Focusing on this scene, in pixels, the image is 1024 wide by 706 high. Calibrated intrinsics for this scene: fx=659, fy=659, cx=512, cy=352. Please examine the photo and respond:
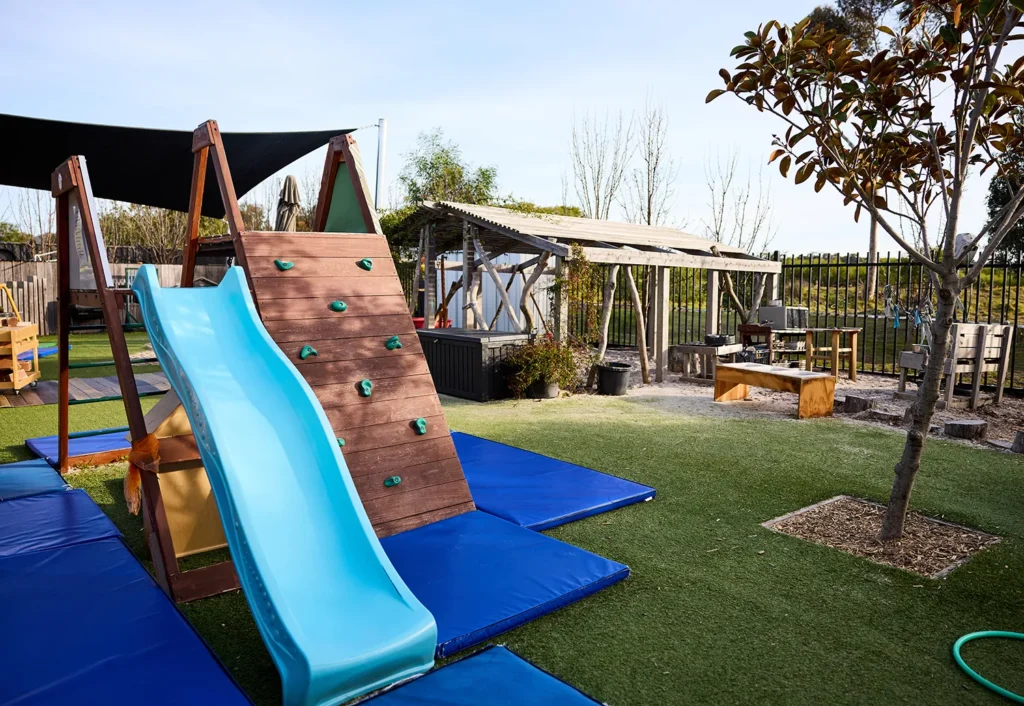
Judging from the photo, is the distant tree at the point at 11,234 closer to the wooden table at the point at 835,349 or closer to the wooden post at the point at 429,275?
the wooden post at the point at 429,275

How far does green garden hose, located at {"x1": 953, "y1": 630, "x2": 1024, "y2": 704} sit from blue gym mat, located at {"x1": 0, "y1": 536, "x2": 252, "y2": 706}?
2.81 meters

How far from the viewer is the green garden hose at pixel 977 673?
8.29 feet

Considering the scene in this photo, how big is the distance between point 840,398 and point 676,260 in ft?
10.8

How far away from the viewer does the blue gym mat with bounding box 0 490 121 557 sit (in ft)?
12.3

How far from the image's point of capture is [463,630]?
9.36 ft

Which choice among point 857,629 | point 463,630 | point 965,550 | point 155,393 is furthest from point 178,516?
point 155,393

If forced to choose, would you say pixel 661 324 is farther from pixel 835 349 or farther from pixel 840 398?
pixel 840 398

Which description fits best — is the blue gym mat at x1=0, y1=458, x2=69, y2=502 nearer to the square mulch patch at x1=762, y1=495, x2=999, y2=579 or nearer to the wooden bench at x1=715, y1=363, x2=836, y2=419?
the square mulch patch at x1=762, y1=495, x2=999, y2=579

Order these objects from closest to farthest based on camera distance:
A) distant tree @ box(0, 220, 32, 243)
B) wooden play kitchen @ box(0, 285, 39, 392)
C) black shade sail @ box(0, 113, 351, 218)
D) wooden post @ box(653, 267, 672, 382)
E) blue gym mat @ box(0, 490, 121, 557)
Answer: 1. blue gym mat @ box(0, 490, 121, 557)
2. black shade sail @ box(0, 113, 351, 218)
3. wooden play kitchen @ box(0, 285, 39, 392)
4. wooden post @ box(653, 267, 672, 382)
5. distant tree @ box(0, 220, 32, 243)

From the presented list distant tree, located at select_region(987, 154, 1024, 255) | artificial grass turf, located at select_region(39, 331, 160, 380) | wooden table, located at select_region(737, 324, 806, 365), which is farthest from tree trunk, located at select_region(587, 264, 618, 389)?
distant tree, located at select_region(987, 154, 1024, 255)

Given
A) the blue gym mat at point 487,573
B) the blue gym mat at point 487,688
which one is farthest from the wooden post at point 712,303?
the blue gym mat at point 487,688

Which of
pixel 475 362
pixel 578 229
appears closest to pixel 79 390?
pixel 475 362

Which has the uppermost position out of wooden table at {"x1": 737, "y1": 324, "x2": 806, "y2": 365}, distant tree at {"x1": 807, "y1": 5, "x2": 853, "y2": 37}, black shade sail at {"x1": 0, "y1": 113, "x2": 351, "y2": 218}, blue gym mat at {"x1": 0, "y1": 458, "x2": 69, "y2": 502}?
distant tree at {"x1": 807, "y1": 5, "x2": 853, "y2": 37}

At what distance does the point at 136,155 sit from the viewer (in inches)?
342
